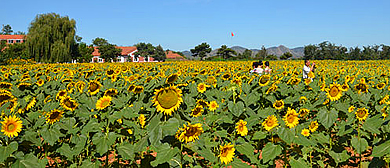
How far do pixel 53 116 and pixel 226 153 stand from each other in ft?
5.81

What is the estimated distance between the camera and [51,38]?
31.2 metres

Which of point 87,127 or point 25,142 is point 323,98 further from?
point 25,142

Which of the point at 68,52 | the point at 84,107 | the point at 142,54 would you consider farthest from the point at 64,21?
the point at 142,54

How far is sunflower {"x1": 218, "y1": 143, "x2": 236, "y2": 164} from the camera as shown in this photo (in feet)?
6.70

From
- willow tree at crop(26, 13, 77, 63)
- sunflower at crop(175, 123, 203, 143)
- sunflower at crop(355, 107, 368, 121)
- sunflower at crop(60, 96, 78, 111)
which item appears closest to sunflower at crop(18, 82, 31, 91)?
sunflower at crop(60, 96, 78, 111)

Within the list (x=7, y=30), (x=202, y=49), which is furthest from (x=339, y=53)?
(x=7, y=30)

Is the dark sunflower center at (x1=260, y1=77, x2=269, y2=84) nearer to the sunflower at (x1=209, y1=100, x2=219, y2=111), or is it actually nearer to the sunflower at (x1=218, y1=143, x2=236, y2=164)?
the sunflower at (x1=209, y1=100, x2=219, y2=111)

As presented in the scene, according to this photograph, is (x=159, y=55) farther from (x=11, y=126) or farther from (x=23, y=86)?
(x=11, y=126)

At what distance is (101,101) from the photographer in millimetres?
2717

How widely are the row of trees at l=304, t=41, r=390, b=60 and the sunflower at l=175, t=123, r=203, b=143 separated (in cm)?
5437

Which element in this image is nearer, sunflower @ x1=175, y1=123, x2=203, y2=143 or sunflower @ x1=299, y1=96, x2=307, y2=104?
sunflower @ x1=175, y1=123, x2=203, y2=143

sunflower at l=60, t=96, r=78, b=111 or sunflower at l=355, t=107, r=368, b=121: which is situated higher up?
sunflower at l=60, t=96, r=78, b=111


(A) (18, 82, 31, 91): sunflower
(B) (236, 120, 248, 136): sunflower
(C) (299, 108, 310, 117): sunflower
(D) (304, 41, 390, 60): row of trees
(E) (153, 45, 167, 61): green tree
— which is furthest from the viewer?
(E) (153, 45, 167, 61): green tree

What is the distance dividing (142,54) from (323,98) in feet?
255
